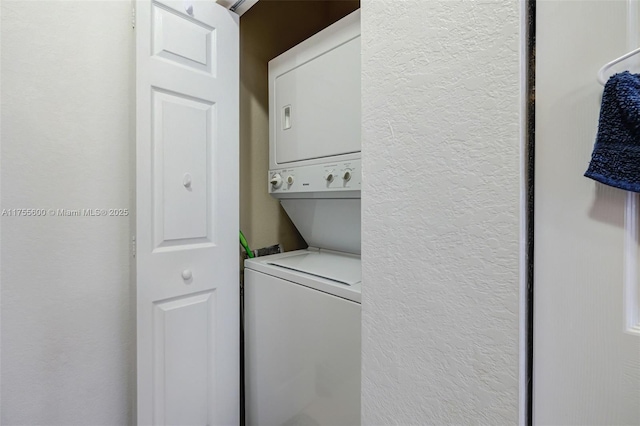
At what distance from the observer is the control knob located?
1.94 metres

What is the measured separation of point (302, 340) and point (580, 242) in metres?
1.17

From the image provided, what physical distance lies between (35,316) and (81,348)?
25 centimetres

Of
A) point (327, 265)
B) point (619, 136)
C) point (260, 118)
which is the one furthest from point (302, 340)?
point (260, 118)

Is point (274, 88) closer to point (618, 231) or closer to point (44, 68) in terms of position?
point (44, 68)

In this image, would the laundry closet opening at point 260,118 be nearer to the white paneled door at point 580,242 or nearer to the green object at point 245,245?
the green object at point 245,245

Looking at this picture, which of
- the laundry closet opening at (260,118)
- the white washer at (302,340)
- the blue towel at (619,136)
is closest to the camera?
the blue towel at (619,136)

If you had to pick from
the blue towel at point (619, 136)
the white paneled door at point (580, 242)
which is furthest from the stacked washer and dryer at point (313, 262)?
the blue towel at point (619, 136)

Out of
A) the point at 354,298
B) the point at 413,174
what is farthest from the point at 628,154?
the point at 354,298

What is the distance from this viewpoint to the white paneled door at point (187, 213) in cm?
138

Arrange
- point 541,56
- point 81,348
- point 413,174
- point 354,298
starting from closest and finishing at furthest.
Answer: point 541,56, point 413,174, point 354,298, point 81,348

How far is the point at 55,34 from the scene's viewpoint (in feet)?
4.32

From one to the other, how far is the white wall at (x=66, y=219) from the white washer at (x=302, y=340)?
0.65 metres

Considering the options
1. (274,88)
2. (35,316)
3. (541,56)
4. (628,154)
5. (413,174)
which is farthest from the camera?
(274,88)

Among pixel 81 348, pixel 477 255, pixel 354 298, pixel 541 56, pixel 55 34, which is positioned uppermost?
pixel 55 34
